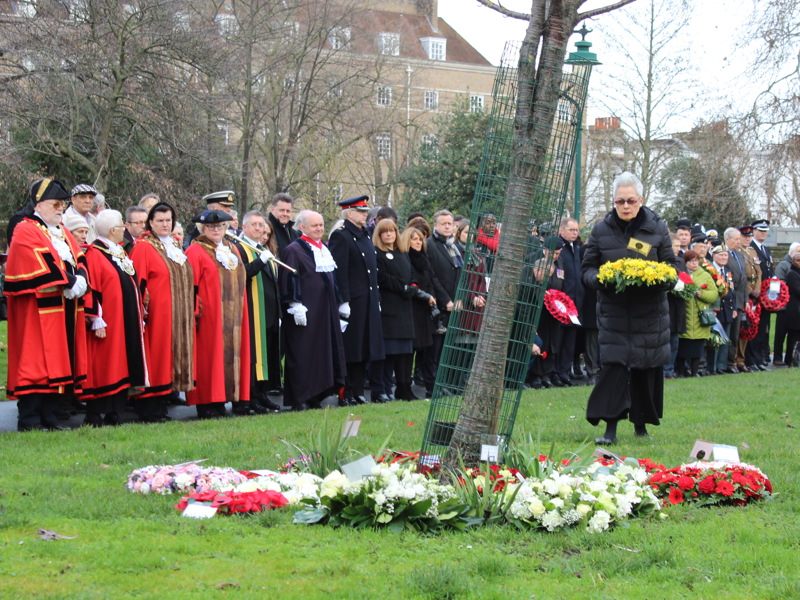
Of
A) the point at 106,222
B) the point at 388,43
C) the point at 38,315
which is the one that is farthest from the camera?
the point at 388,43

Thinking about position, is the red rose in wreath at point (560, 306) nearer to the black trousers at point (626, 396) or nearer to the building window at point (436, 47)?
the black trousers at point (626, 396)

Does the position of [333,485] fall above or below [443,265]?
below

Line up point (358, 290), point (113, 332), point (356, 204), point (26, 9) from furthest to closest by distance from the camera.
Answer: point (26, 9)
point (356, 204)
point (358, 290)
point (113, 332)

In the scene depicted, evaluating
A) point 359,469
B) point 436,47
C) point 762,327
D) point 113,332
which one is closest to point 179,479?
point 359,469

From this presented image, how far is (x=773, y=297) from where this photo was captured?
18.5m

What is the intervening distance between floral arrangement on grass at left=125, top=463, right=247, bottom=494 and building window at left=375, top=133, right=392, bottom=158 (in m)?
33.8

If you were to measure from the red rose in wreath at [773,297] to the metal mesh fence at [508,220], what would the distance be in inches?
501

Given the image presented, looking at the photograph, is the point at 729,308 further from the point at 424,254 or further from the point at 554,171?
the point at 554,171

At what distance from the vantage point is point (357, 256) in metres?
12.8

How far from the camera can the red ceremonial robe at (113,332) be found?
1027 cm

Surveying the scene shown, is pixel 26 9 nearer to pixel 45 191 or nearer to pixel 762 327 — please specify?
pixel 45 191

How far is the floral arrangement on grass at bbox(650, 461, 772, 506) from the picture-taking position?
6664mm

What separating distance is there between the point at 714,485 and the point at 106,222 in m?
6.74

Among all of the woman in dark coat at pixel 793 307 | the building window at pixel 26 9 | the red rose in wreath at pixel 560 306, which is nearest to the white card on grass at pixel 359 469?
the red rose in wreath at pixel 560 306
